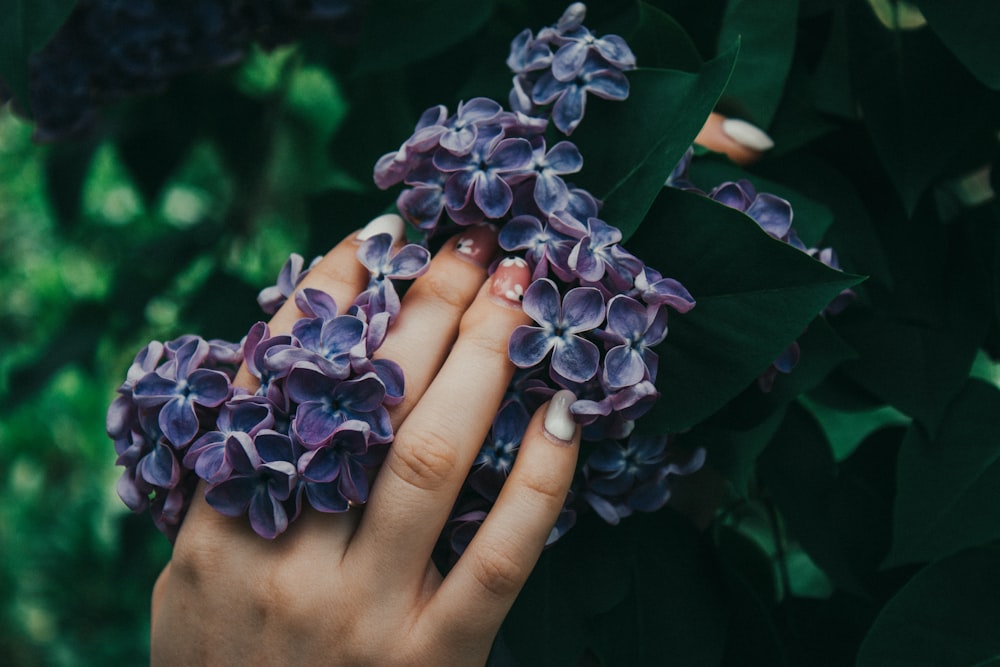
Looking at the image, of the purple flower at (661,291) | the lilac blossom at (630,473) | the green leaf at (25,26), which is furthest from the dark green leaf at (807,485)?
the green leaf at (25,26)

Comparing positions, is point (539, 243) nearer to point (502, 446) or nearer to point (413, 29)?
point (502, 446)

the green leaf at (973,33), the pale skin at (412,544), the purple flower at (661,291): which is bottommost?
the pale skin at (412,544)

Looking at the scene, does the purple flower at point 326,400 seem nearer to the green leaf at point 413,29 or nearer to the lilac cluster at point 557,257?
the lilac cluster at point 557,257

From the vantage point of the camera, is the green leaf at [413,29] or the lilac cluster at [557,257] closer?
the lilac cluster at [557,257]

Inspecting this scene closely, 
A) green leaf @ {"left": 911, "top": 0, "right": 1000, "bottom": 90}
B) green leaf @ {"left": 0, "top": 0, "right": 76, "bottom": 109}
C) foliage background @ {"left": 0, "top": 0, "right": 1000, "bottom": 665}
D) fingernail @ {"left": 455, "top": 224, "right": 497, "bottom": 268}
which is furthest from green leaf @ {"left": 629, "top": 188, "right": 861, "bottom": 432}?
green leaf @ {"left": 0, "top": 0, "right": 76, "bottom": 109}

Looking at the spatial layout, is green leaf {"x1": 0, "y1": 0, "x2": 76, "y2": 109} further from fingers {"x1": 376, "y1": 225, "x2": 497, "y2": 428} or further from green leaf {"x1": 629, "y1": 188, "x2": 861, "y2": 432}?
green leaf {"x1": 629, "y1": 188, "x2": 861, "y2": 432}
